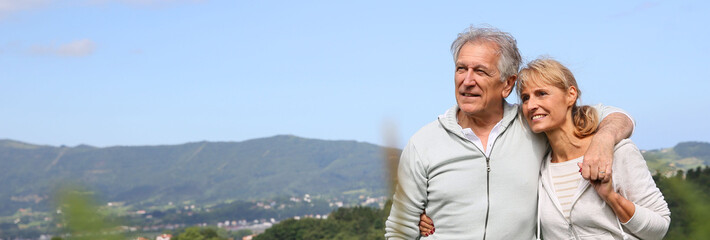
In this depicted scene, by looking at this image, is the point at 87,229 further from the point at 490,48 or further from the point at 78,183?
the point at 490,48

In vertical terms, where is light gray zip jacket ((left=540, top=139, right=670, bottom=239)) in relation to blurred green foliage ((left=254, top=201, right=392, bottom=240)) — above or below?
above

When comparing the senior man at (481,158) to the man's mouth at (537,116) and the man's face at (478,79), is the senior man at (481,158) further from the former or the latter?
the man's mouth at (537,116)

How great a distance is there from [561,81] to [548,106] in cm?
11

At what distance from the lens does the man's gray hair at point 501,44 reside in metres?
3.09

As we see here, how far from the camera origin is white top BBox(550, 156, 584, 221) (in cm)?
284

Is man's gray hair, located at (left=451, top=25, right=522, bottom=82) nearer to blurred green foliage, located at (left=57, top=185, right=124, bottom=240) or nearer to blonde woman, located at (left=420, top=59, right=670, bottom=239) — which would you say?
blonde woman, located at (left=420, top=59, right=670, bottom=239)

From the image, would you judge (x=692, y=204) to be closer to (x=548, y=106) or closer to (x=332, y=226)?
(x=548, y=106)

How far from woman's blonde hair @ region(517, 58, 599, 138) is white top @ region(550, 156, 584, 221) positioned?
0.13 metres

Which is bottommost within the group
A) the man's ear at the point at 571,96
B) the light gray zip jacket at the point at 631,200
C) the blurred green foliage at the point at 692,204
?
the light gray zip jacket at the point at 631,200

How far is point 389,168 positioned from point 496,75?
240 centimetres

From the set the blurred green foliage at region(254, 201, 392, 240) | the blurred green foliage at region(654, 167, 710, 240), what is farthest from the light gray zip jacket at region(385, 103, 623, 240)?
the blurred green foliage at region(254, 201, 392, 240)

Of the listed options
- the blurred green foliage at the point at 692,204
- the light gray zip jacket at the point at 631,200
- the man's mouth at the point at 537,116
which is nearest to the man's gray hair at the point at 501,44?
the man's mouth at the point at 537,116

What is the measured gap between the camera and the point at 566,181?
2881 mm

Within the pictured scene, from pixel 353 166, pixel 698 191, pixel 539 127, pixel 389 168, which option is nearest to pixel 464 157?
pixel 539 127
